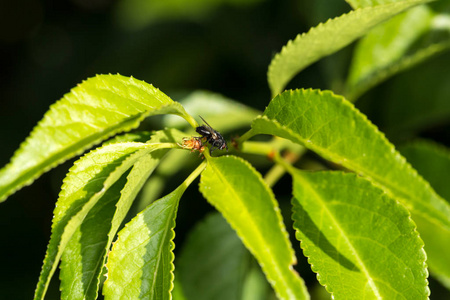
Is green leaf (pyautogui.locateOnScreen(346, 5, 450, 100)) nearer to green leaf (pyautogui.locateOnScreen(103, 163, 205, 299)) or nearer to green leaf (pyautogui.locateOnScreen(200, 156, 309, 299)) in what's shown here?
green leaf (pyautogui.locateOnScreen(200, 156, 309, 299))

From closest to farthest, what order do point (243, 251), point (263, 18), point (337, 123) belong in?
point (337, 123), point (243, 251), point (263, 18)

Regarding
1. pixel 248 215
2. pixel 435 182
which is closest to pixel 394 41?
pixel 435 182

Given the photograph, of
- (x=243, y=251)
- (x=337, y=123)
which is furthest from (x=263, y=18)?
(x=337, y=123)

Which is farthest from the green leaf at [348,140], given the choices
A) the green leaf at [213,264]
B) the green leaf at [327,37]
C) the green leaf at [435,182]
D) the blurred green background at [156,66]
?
the blurred green background at [156,66]

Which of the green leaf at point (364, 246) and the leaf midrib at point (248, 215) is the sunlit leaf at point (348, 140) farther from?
the leaf midrib at point (248, 215)

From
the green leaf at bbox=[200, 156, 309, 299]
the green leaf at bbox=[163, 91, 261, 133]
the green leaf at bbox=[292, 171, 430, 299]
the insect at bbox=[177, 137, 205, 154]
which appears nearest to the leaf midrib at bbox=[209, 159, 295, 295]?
the green leaf at bbox=[200, 156, 309, 299]

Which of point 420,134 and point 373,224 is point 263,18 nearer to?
point 420,134
